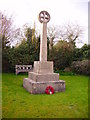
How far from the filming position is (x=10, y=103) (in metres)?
5.26

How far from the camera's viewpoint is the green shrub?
13918 millimetres

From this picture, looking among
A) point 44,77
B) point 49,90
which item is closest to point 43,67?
point 44,77

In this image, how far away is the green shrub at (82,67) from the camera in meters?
13.9

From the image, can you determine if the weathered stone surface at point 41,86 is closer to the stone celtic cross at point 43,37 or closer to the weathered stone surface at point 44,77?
the weathered stone surface at point 44,77

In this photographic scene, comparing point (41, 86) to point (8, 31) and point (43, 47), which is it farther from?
point (8, 31)

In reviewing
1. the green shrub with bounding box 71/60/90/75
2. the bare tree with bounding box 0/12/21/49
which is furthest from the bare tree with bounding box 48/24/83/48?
the green shrub with bounding box 71/60/90/75

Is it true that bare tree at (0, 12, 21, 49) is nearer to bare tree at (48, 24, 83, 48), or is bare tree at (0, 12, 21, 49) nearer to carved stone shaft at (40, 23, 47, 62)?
bare tree at (48, 24, 83, 48)

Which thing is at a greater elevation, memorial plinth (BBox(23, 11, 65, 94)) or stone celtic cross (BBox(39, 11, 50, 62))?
stone celtic cross (BBox(39, 11, 50, 62))

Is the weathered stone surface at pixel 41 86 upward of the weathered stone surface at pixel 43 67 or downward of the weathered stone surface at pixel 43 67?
downward

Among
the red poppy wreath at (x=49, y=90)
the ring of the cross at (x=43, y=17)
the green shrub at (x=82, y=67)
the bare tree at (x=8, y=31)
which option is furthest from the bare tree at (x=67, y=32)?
the red poppy wreath at (x=49, y=90)

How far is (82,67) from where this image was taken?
1425cm

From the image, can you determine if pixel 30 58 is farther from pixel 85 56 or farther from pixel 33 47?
pixel 85 56

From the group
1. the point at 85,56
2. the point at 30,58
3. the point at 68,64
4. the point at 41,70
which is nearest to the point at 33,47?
the point at 30,58

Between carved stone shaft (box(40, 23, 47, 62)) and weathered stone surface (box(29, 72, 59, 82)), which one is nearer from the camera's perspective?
weathered stone surface (box(29, 72, 59, 82))
